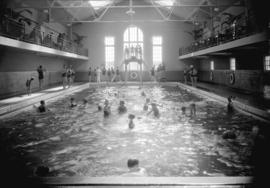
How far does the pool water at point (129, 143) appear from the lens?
420 centimetres

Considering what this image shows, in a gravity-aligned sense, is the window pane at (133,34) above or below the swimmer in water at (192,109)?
above

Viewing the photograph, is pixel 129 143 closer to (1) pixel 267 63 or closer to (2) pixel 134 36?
(1) pixel 267 63

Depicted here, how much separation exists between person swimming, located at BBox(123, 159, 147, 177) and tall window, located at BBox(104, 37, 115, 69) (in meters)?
23.9

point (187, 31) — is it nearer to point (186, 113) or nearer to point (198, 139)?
point (186, 113)

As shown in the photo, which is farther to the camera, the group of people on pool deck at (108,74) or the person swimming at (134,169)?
the group of people on pool deck at (108,74)

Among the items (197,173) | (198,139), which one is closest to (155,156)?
(197,173)

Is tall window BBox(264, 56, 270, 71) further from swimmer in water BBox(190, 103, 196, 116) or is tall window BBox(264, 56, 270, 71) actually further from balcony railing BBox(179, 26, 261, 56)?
swimmer in water BBox(190, 103, 196, 116)

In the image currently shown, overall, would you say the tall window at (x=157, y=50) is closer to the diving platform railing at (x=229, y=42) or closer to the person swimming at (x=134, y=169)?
the diving platform railing at (x=229, y=42)

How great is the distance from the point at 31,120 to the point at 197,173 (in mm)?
6194

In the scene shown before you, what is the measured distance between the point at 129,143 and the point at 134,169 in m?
1.54

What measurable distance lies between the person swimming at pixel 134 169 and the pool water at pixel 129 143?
8 cm

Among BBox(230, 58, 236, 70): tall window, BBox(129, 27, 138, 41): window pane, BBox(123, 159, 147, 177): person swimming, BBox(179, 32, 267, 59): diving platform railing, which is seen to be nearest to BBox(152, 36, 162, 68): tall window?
BBox(129, 27, 138, 41): window pane

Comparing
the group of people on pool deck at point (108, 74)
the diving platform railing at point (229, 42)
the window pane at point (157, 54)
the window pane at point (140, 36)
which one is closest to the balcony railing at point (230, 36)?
the diving platform railing at point (229, 42)

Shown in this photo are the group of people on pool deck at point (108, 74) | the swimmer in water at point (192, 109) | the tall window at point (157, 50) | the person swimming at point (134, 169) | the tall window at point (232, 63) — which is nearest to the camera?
the person swimming at point (134, 169)
